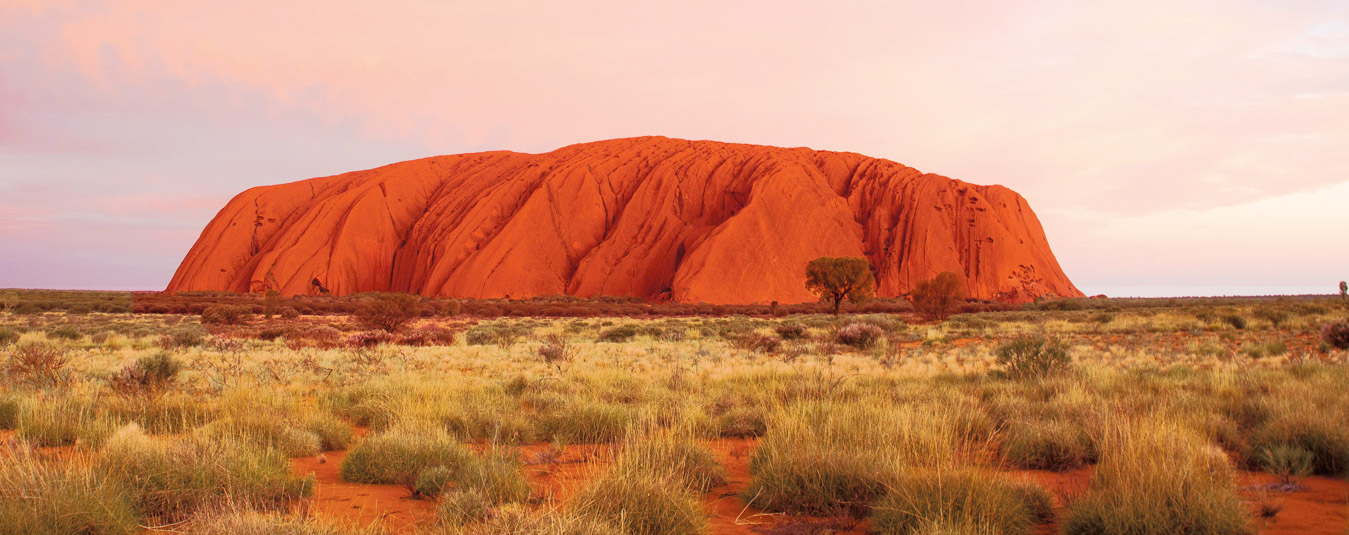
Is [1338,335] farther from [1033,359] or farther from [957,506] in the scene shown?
[957,506]

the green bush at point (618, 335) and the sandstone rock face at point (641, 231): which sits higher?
the sandstone rock face at point (641, 231)

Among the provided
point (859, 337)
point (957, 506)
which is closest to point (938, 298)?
point (859, 337)

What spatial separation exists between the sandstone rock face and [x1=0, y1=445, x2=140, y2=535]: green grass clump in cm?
5146

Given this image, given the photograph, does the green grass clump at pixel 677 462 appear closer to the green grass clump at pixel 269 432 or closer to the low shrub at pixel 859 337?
the green grass clump at pixel 269 432

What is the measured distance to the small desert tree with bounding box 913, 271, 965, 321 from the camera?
31578 millimetres

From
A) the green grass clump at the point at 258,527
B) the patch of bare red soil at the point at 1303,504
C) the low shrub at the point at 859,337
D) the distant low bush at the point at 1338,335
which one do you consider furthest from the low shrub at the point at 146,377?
the distant low bush at the point at 1338,335

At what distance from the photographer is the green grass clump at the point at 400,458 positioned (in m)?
5.13

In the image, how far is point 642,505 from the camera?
3.75 m

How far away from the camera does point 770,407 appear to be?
783 centimetres

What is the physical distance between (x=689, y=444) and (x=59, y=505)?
11.8ft

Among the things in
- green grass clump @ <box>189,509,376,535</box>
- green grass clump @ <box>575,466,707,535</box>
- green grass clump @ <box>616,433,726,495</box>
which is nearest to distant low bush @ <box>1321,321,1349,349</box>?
green grass clump @ <box>616,433,726,495</box>

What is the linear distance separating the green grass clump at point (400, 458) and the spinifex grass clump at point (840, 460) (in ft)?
7.25

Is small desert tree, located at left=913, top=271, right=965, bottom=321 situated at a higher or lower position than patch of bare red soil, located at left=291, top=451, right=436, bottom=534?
higher

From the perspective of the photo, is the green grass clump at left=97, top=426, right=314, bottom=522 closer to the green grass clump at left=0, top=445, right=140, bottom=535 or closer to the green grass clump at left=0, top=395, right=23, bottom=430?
the green grass clump at left=0, top=445, right=140, bottom=535
